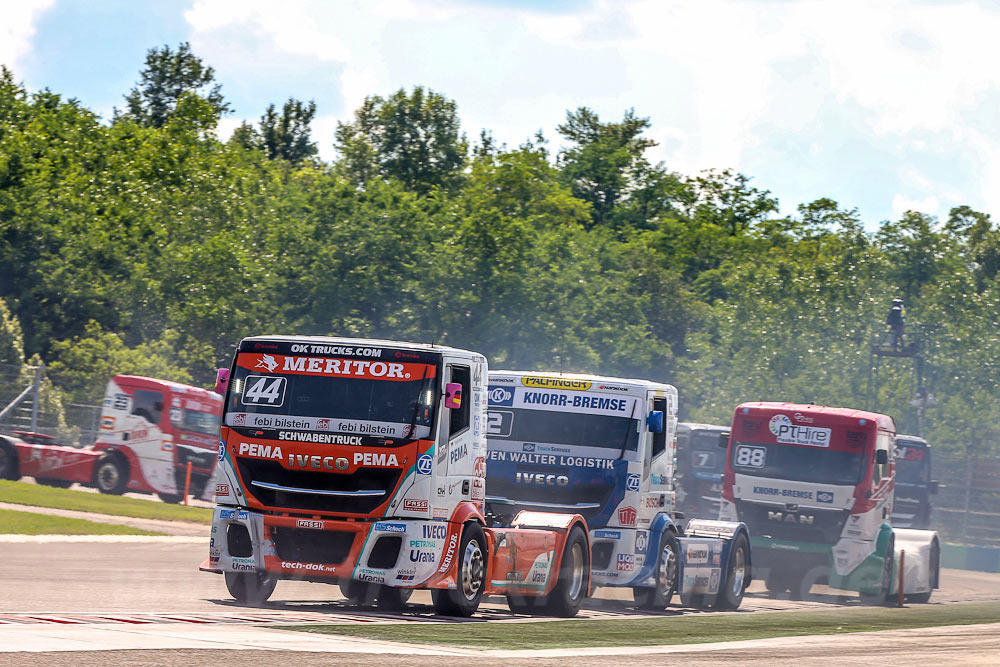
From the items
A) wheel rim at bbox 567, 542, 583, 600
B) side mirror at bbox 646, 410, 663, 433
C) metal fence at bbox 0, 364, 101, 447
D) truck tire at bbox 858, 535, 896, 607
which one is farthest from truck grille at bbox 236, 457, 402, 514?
metal fence at bbox 0, 364, 101, 447

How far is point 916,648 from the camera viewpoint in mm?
13688

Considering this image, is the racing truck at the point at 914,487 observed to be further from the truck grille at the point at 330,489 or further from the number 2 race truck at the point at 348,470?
the truck grille at the point at 330,489

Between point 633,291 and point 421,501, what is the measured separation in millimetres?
51619

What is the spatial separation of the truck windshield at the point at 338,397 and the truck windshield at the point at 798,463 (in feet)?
39.2

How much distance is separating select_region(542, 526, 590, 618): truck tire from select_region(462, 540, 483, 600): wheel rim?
1524mm

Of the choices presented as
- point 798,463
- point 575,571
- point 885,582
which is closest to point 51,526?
point 575,571

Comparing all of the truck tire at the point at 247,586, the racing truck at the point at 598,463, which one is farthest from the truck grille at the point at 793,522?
the truck tire at the point at 247,586

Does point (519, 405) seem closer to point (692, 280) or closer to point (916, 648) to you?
point (916, 648)

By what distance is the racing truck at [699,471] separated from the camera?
40938 mm

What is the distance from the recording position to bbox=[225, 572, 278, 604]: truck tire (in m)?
15.0

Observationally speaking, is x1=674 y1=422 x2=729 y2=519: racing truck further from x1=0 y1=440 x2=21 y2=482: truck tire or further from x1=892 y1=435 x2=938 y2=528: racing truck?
x1=0 y1=440 x2=21 y2=482: truck tire

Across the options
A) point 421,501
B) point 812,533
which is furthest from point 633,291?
point 421,501

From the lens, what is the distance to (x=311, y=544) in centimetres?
1420

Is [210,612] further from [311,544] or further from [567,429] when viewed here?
[567,429]
